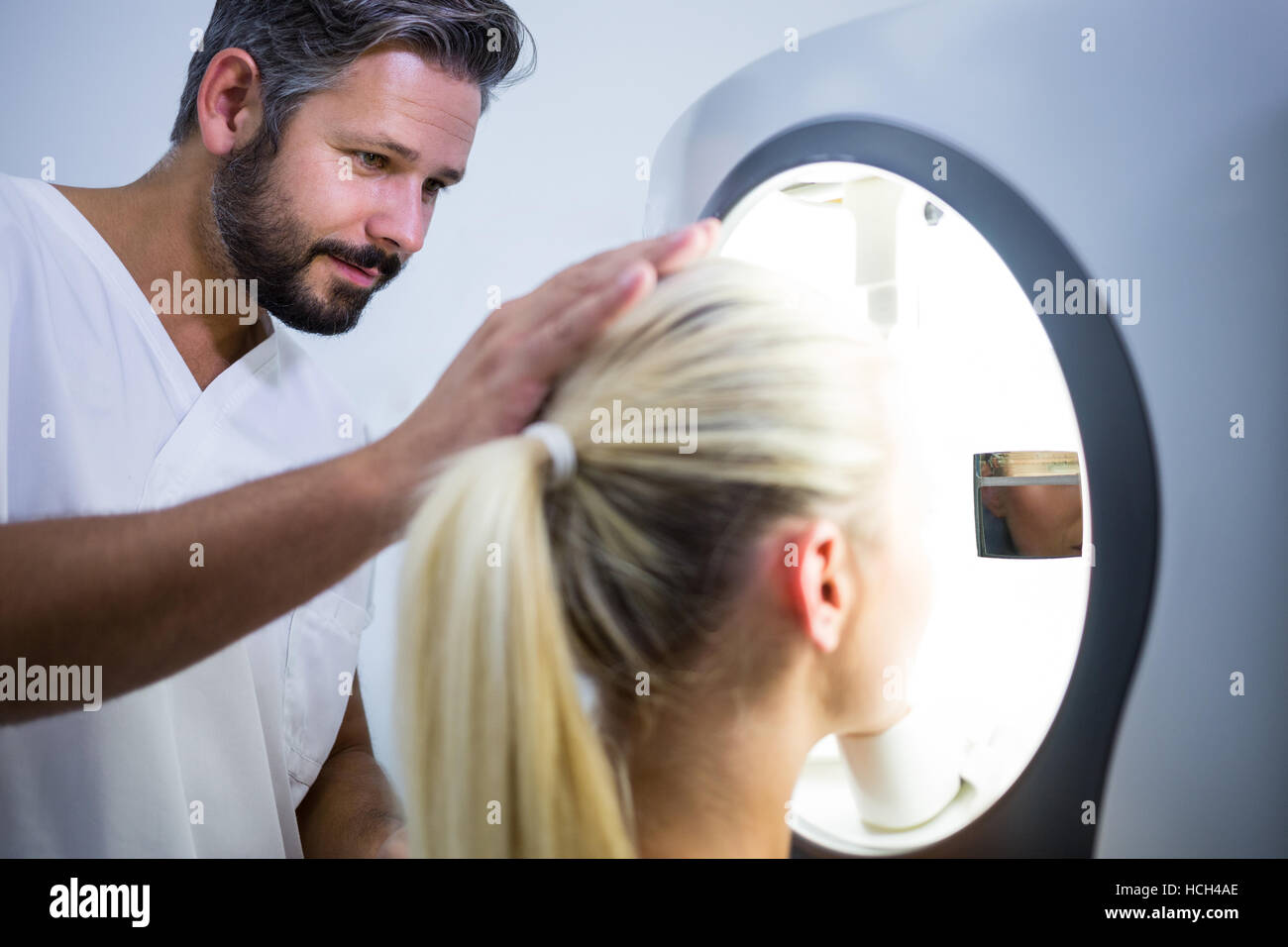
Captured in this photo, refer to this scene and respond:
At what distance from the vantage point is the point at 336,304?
90 cm

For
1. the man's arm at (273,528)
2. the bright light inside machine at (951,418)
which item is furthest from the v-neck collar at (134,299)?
the bright light inside machine at (951,418)

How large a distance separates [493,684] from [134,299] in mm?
515

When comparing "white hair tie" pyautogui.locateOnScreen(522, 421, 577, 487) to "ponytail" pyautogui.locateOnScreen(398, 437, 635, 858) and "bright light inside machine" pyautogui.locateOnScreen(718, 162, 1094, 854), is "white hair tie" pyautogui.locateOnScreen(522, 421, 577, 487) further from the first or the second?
"bright light inside machine" pyautogui.locateOnScreen(718, 162, 1094, 854)

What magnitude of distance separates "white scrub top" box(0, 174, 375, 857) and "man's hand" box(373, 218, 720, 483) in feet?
0.92

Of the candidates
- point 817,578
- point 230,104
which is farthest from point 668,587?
point 230,104

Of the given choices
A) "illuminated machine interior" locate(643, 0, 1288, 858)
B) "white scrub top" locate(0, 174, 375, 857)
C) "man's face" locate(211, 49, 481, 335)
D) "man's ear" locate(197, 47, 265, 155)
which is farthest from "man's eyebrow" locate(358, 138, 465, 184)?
"illuminated machine interior" locate(643, 0, 1288, 858)

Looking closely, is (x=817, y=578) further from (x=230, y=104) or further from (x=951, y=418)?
(x=230, y=104)

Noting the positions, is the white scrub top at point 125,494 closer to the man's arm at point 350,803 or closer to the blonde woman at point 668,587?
the man's arm at point 350,803

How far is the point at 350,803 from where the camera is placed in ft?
2.94

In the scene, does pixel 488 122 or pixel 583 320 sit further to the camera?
pixel 488 122

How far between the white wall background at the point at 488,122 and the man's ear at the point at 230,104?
2.2 inches

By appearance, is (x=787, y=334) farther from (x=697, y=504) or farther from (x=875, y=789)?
(x=875, y=789)

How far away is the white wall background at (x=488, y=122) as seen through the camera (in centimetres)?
91
